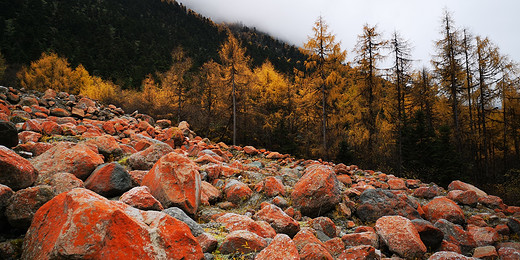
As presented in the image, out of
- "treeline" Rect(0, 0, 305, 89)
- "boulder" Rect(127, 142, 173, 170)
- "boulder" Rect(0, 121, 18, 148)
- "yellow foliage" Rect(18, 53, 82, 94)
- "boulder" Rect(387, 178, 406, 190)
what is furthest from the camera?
"treeline" Rect(0, 0, 305, 89)

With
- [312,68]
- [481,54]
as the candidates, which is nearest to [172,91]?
[312,68]

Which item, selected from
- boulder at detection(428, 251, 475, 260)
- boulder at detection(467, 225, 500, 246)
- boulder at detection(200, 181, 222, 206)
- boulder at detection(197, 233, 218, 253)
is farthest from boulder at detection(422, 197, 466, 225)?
boulder at detection(197, 233, 218, 253)

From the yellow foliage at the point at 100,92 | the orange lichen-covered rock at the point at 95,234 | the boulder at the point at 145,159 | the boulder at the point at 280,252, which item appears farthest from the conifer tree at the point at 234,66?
the yellow foliage at the point at 100,92

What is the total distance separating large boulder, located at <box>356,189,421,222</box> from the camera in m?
5.47

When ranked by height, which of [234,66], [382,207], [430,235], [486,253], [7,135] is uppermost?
[234,66]

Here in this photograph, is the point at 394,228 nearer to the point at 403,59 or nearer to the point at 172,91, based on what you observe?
the point at 403,59

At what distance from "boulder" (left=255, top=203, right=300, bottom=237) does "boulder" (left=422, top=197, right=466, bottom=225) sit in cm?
440

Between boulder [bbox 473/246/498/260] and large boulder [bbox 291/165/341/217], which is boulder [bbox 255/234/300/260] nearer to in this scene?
large boulder [bbox 291/165/341/217]

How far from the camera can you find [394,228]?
13.9 ft

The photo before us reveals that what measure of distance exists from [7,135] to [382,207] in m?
8.61

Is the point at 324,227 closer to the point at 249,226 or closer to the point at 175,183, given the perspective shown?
the point at 249,226

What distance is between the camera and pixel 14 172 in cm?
322

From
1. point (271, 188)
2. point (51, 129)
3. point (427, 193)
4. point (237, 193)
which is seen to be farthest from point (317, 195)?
point (51, 129)

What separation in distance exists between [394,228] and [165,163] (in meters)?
4.56
